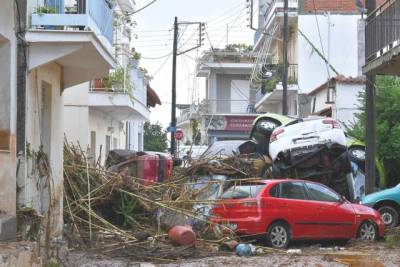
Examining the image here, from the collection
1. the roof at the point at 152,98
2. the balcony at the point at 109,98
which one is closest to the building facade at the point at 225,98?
the roof at the point at 152,98

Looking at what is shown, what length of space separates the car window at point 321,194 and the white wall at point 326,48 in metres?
20.8

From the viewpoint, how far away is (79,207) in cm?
1283

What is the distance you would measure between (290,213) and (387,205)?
4.34 m

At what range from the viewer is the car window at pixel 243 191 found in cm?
1444

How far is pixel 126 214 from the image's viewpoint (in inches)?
531

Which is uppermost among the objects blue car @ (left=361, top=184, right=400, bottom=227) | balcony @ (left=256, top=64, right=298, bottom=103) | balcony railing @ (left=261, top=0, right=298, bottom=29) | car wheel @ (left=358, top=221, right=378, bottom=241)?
balcony railing @ (left=261, top=0, right=298, bottom=29)

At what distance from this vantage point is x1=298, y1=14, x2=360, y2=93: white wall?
35719mm

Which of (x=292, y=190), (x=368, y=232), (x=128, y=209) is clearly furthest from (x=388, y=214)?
(x=128, y=209)

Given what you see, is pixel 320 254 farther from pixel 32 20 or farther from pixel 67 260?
pixel 32 20

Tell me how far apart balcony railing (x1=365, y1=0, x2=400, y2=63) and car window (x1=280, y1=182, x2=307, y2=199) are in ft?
11.2

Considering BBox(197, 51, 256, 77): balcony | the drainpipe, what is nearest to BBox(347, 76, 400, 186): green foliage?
the drainpipe

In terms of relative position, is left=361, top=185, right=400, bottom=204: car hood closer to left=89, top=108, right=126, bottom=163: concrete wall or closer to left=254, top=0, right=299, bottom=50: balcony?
left=89, top=108, right=126, bottom=163: concrete wall

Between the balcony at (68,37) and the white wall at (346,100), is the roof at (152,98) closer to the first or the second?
the white wall at (346,100)

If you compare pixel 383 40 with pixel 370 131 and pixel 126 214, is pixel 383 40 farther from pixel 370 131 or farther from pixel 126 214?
pixel 126 214
